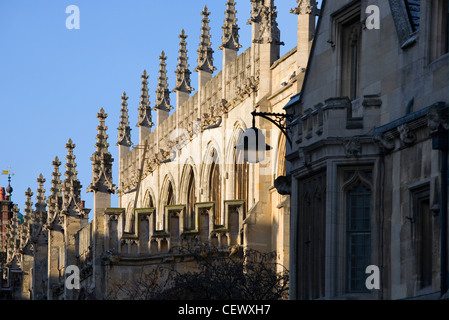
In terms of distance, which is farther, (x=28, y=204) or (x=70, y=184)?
(x=28, y=204)

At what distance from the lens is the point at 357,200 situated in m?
29.4

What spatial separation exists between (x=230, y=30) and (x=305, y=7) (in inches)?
393

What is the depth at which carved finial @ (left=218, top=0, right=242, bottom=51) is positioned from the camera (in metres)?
57.6

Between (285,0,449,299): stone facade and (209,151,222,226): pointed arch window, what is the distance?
26.3m

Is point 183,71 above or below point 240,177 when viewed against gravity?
above

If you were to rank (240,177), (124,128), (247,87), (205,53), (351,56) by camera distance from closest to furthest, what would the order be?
(351,56) → (247,87) → (240,177) → (205,53) → (124,128)

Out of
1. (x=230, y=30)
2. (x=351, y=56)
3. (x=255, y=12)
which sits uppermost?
(x=230, y=30)

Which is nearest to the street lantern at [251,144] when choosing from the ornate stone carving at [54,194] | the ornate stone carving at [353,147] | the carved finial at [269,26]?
the ornate stone carving at [353,147]

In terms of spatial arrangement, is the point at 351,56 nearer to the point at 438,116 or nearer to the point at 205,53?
the point at 438,116

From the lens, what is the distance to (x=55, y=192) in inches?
2980

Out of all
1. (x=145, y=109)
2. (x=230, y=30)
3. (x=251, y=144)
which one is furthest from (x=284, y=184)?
(x=145, y=109)

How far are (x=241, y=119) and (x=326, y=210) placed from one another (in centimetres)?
2589
